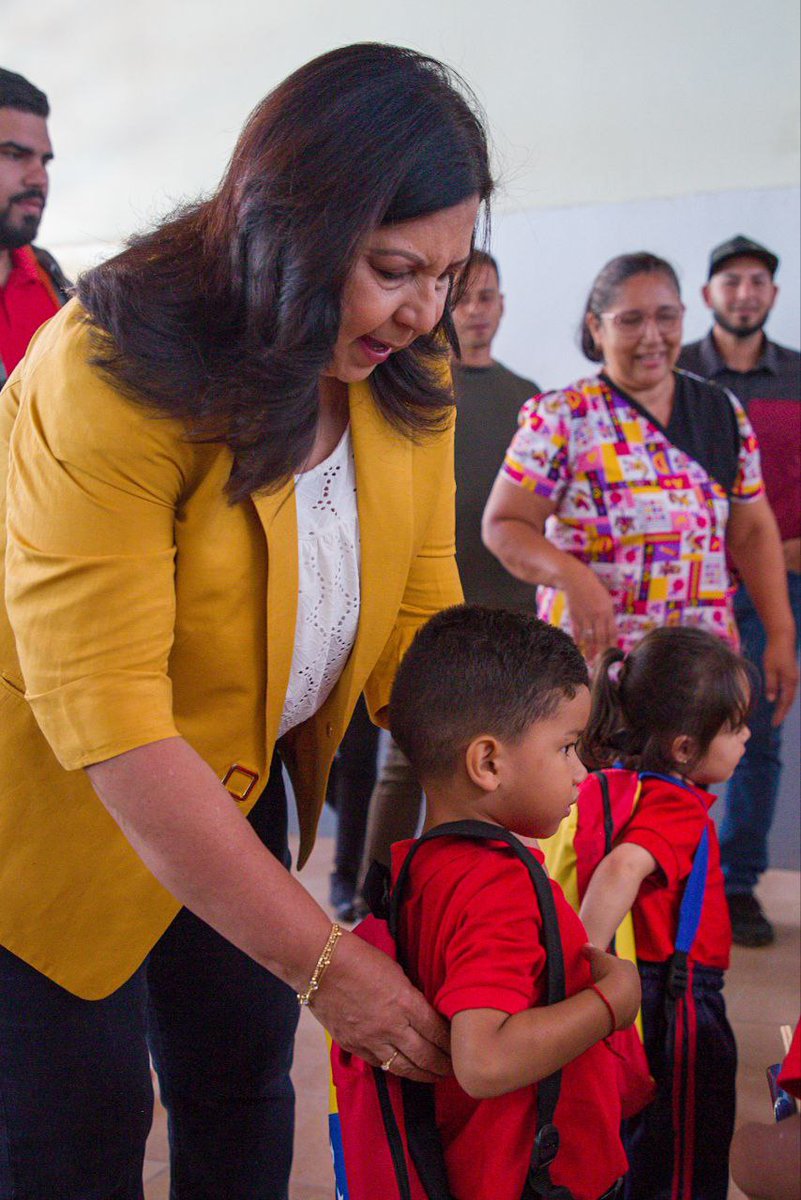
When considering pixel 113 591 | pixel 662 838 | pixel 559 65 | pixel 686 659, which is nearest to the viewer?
pixel 113 591

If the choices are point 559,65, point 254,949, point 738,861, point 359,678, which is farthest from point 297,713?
point 559,65

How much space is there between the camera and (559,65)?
4039mm

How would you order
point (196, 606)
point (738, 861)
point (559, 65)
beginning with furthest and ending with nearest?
point (559, 65) → point (738, 861) → point (196, 606)

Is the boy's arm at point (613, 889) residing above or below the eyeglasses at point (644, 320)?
below

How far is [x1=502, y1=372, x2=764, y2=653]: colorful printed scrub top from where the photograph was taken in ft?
8.30

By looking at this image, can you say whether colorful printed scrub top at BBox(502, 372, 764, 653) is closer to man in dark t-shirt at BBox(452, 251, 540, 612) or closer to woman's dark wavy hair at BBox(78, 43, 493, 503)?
man in dark t-shirt at BBox(452, 251, 540, 612)

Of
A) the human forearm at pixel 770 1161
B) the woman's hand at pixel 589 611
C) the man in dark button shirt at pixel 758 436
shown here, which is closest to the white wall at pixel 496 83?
the man in dark button shirt at pixel 758 436

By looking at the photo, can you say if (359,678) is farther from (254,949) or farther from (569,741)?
(254,949)

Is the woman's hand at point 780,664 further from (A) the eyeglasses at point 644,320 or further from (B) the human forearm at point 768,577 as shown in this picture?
(A) the eyeglasses at point 644,320

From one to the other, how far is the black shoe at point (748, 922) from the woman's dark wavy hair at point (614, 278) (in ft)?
4.95

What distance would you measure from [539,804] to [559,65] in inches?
135

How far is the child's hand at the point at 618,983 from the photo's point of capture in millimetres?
1178

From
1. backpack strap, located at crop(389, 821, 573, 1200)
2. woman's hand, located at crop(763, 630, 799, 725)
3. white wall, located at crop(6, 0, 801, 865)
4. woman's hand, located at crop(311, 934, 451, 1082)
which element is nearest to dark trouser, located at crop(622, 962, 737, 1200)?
backpack strap, located at crop(389, 821, 573, 1200)

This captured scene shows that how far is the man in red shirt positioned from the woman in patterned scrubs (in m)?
1.02
